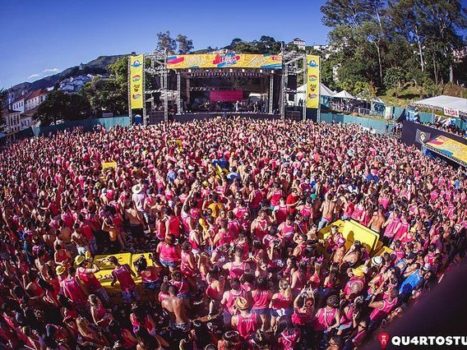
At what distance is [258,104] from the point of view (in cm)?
3397

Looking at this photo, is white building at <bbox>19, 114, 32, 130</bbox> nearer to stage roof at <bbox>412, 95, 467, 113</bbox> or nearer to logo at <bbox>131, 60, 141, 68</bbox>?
logo at <bbox>131, 60, 141, 68</bbox>

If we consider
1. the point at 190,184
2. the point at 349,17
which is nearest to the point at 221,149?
the point at 190,184

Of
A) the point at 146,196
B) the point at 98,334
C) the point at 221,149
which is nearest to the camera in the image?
the point at 98,334

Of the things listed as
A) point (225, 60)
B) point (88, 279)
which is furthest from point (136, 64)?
point (88, 279)

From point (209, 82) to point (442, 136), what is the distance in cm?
2089

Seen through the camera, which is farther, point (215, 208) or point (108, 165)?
point (108, 165)

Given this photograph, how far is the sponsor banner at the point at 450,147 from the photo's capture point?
1430 centimetres

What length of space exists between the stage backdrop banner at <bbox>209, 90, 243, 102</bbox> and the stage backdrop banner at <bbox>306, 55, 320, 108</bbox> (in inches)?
341

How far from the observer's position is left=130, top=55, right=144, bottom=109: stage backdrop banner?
2570cm

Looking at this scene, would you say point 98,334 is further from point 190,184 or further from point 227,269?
point 190,184

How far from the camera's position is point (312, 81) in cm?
2577

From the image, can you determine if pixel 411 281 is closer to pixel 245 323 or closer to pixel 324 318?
pixel 324 318

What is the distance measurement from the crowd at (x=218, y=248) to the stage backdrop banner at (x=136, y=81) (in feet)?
44.7

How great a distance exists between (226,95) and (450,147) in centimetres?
2103
